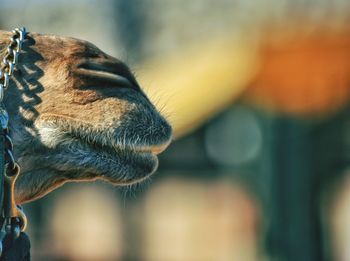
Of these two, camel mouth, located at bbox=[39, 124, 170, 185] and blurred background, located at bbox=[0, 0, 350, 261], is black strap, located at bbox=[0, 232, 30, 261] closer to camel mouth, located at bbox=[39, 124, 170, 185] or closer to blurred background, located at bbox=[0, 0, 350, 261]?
camel mouth, located at bbox=[39, 124, 170, 185]

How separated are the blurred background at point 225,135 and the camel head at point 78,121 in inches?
137

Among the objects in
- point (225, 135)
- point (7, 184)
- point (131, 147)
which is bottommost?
point (7, 184)

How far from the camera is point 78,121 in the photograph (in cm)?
416

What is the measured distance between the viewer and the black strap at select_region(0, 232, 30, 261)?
4.01m

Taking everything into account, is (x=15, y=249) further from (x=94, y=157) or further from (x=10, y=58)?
(x=10, y=58)

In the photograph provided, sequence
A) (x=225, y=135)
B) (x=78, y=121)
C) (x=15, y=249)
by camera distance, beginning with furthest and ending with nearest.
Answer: (x=225, y=135) → (x=78, y=121) → (x=15, y=249)

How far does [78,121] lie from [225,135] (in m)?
9.84

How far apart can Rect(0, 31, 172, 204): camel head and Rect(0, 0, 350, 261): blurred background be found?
137 inches

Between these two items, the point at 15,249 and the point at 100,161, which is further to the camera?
the point at 100,161

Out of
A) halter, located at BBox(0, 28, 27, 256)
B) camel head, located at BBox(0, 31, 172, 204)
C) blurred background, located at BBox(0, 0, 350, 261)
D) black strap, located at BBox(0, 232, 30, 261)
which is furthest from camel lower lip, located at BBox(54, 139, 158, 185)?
blurred background, located at BBox(0, 0, 350, 261)

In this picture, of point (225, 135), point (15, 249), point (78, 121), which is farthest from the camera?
point (225, 135)

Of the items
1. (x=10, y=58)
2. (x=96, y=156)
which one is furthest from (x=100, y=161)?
(x=10, y=58)

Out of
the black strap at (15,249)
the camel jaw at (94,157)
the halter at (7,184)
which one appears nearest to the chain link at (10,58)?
the halter at (7,184)

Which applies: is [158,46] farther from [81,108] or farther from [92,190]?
[81,108]
